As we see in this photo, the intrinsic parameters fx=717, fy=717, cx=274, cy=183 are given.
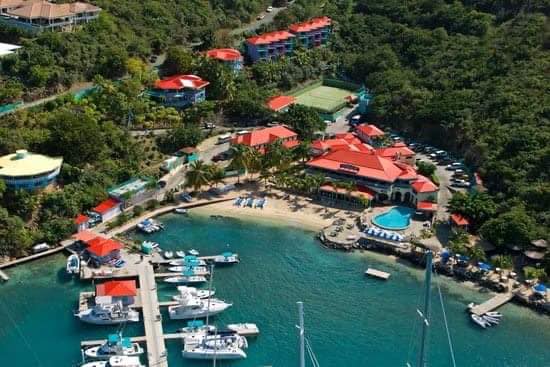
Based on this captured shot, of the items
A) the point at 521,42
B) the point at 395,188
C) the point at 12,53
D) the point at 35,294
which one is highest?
the point at 521,42

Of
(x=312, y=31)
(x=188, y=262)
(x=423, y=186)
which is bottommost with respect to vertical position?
(x=188, y=262)

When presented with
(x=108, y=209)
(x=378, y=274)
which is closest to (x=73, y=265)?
(x=108, y=209)

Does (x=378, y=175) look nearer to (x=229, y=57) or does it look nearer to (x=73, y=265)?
(x=73, y=265)

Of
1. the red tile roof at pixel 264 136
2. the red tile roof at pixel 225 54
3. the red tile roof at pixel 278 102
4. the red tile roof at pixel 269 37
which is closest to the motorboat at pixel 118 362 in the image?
the red tile roof at pixel 264 136

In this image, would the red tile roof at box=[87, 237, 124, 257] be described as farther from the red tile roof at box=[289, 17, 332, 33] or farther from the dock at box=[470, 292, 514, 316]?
the red tile roof at box=[289, 17, 332, 33]

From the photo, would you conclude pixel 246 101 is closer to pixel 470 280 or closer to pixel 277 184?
pixel 277 184

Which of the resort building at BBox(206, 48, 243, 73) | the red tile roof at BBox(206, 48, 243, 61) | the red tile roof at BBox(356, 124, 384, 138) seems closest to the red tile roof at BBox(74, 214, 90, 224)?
the red tile roof at BBox(356, 124, 384, 138)

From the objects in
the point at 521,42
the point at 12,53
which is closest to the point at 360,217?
the point at 521,42

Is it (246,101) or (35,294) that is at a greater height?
(246,101)
